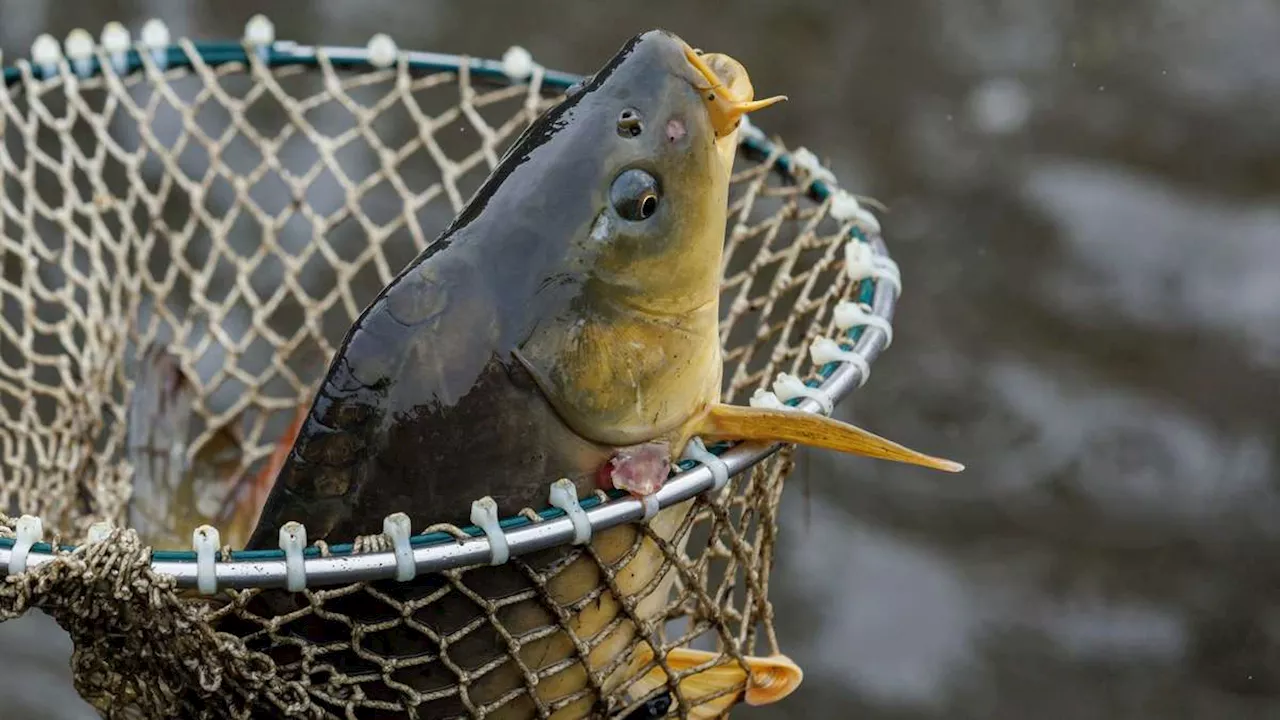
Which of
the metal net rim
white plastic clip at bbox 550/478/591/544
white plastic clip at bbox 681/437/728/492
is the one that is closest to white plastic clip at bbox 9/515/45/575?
the metal net rim

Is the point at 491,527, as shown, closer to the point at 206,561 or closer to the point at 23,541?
the point at 206,561

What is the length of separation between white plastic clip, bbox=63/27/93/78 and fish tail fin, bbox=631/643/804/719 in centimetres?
185

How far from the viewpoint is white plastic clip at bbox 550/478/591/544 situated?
5.93ft

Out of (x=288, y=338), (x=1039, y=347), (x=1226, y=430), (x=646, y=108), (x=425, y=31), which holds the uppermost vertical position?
(x=425, y=31)

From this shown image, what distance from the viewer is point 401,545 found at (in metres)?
1.73

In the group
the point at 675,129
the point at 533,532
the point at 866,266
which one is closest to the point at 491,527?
the point at 533,532

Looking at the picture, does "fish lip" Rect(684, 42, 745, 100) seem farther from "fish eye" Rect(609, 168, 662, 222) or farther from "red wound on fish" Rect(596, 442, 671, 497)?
"red wound on fish" Rect(596, 442, 671, 497)

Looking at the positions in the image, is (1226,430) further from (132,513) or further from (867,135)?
(132,513)

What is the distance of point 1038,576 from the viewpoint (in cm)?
389

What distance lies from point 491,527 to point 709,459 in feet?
1.14

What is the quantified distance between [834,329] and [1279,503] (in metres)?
2.31

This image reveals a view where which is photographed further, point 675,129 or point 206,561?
point 675,129

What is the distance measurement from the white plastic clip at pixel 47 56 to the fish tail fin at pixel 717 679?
186 centimetres

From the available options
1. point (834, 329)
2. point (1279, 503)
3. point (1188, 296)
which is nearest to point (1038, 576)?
point (1279, 503)
